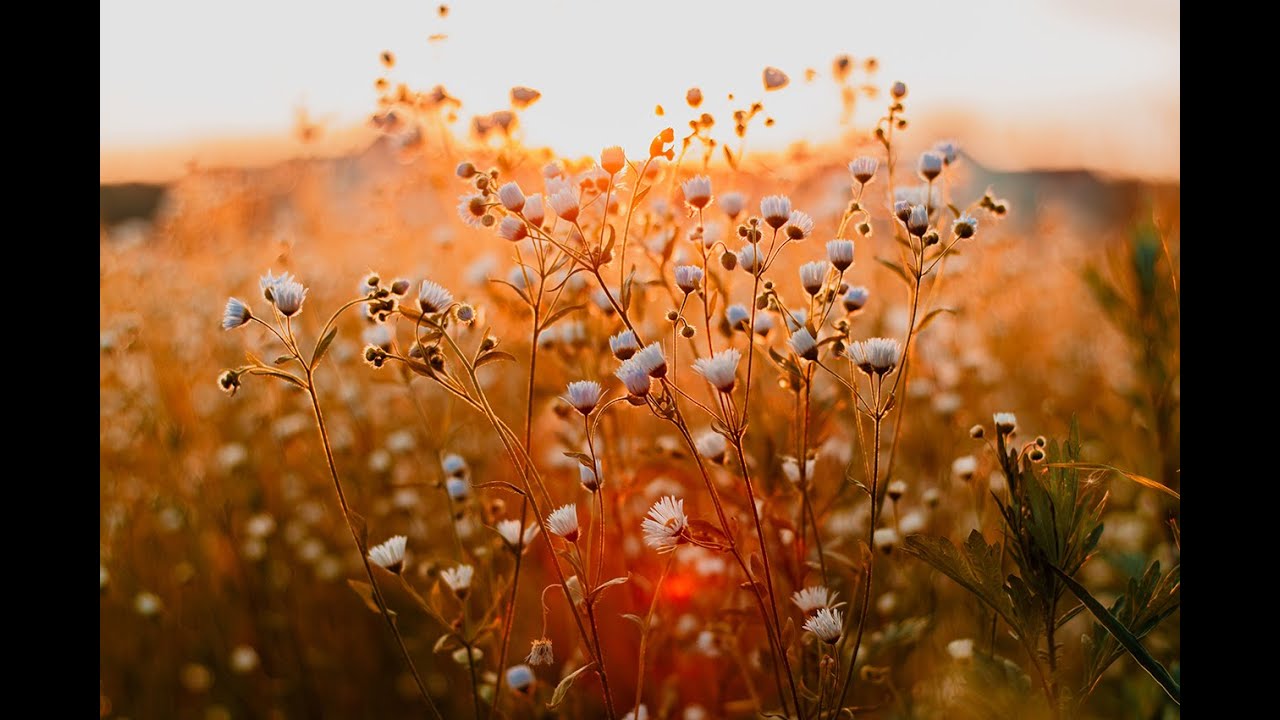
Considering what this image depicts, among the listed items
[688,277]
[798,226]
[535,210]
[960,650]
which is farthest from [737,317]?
[960,650]

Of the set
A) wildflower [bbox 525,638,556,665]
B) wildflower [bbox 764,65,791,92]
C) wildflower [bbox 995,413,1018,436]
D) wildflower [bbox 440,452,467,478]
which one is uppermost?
wildflower [bbox 764,65,791,92]

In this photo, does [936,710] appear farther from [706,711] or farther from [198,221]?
[198,221]

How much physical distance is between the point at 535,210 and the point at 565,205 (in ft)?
0.17

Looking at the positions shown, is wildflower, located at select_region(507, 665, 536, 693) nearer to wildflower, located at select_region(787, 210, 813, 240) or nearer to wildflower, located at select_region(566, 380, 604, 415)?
wildflower, located at select_region(566, 380, 604, 415)

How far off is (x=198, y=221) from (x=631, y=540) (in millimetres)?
2672

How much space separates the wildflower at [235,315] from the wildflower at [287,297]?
87 mm

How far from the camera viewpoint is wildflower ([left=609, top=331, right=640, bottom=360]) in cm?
121

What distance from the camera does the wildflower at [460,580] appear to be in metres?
1.44

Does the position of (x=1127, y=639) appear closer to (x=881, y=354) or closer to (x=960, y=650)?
(x=881, y=354)

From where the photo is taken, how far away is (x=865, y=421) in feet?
9.28

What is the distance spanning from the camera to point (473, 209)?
1398 mm

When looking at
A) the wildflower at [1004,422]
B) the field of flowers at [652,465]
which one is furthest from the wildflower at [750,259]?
the wildflower at [1004,422]

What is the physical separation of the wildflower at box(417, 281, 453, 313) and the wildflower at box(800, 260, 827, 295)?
1.77 feet

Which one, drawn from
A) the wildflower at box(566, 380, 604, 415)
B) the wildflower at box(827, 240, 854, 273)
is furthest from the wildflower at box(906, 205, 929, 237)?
the wildflower at box(566, 380, 604, 415)
